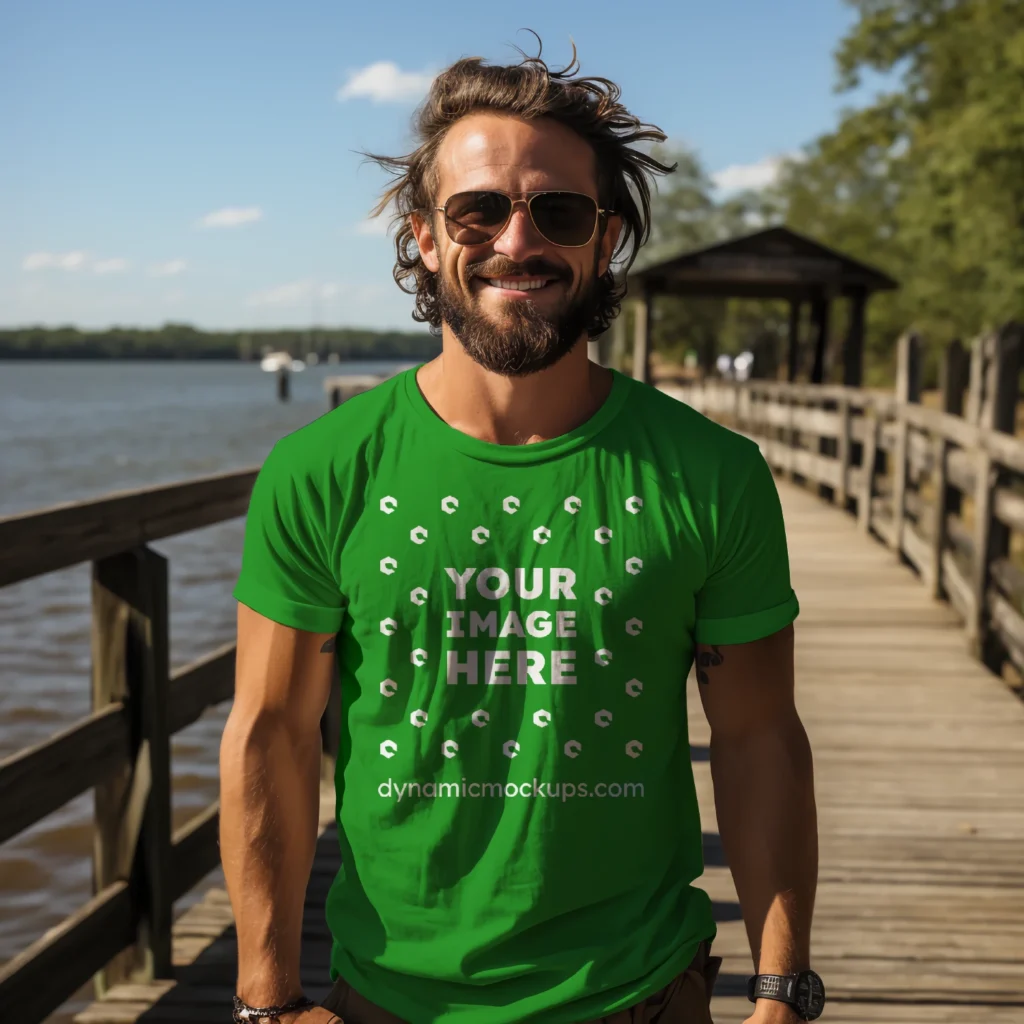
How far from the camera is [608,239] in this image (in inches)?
75.4

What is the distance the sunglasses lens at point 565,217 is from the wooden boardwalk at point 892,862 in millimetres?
2168

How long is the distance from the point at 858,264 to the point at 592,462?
18.8 metres

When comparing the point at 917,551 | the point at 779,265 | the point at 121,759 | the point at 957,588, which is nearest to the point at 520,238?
the point at 121,759

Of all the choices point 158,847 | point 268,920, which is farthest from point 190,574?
point 268,920

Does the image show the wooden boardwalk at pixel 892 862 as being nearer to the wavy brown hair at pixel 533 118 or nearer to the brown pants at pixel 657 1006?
the brown pants at pixel 657 1006

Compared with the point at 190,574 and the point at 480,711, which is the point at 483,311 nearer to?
the point at 480,711

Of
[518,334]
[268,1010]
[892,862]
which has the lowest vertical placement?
[892,862]

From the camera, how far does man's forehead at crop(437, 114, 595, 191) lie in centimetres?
176

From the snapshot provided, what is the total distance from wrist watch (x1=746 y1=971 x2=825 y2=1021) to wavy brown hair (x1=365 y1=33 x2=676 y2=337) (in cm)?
89

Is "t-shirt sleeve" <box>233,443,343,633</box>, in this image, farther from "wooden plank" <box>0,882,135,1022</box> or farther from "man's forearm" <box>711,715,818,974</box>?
"wooden plank" <box>0,882,135,1022</box>

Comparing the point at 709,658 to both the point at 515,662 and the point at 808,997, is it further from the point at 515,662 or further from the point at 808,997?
the point at 808,997

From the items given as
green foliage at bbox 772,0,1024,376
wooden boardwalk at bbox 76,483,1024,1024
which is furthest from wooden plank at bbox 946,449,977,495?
green foliage at bbox 772,0,1024,376

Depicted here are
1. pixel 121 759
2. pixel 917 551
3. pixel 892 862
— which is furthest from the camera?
pixel 917 551

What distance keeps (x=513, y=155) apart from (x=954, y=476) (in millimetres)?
7000
